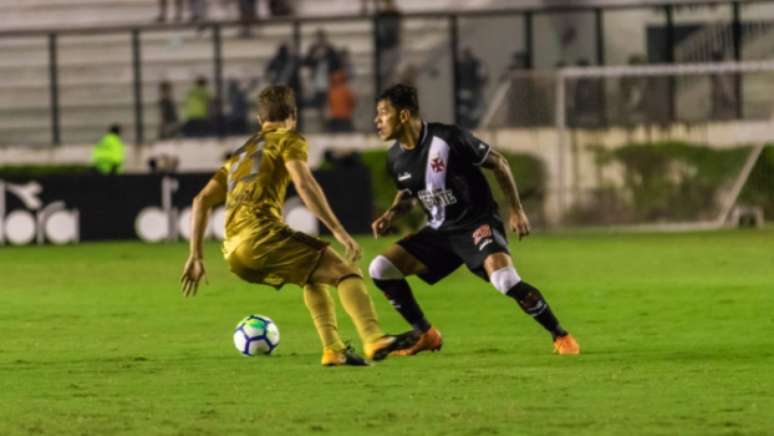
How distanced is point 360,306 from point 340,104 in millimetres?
20940

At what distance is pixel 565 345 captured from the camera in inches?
482

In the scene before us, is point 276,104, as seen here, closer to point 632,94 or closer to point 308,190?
point 308,190

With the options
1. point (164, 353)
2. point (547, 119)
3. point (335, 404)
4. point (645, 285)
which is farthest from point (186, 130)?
point (335, 404)

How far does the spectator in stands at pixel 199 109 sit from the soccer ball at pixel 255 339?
2067 cm

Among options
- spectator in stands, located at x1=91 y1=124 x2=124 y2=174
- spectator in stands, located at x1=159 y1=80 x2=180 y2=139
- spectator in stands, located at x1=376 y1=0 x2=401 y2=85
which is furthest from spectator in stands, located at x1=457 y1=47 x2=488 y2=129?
spectator in stands, located at x1=91 y1=124 x2=124 y2=174

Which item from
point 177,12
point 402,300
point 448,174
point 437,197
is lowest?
point 402,300

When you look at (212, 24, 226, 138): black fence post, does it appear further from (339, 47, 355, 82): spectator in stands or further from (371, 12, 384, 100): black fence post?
(371, 12, 384, 100): black fence post

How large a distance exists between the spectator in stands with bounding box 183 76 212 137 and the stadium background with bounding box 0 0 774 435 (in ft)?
0.71

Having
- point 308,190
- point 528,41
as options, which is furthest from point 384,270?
point 528,41

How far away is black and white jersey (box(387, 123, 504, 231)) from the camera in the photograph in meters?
12.3

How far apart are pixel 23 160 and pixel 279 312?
1824cm

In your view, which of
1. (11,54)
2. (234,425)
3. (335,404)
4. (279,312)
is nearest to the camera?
(234,425)

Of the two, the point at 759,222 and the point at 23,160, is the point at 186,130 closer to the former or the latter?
the point at 23,160

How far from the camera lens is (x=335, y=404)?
9781 mm
